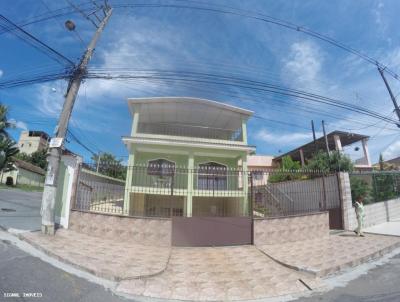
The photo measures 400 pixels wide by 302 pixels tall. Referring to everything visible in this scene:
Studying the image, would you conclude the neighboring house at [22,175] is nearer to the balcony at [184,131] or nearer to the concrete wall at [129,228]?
the balcony at [184,131]

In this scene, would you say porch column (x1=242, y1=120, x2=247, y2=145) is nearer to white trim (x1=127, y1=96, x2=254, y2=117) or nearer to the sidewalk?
white trim (x1=127, y1=96, x2=254, y2=117)

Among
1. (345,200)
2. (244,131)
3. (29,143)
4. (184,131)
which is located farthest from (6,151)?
(29,143)

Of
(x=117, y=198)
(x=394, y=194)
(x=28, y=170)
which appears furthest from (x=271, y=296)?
(x=28, y=170)

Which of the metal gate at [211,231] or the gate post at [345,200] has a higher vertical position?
the gate post at [345,200]

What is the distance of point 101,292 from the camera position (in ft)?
13.4

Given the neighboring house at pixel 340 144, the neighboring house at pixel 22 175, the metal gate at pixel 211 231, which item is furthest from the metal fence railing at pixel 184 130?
the neighboring house at pixel 22 175

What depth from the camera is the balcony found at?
14.4m

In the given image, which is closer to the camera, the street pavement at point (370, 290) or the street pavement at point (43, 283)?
the street pavement at point (43, 283)

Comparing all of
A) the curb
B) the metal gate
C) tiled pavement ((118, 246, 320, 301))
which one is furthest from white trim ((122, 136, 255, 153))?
the curb

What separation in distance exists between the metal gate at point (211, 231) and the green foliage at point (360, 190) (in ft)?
19.2

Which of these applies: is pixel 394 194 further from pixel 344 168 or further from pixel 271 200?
pixel 271 200

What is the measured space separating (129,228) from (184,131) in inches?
326

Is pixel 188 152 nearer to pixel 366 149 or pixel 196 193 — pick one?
pixel 196 193

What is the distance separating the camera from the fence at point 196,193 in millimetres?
8430
